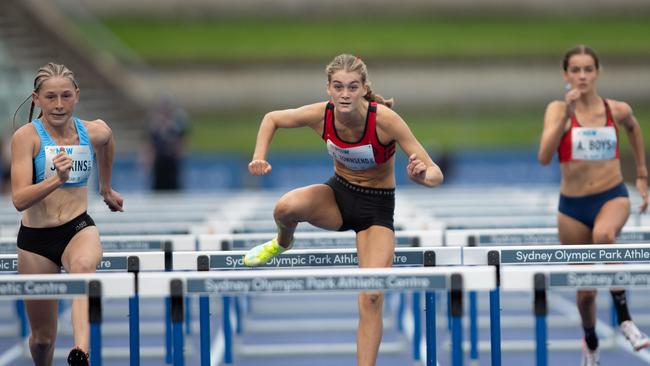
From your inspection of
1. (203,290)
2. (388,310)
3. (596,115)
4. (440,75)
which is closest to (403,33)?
(440,75)

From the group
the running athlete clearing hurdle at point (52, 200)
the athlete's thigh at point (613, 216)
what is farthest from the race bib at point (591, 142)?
the running athlete clearing hurdle at point (52, 200)

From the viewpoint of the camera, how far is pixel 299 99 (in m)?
25.7

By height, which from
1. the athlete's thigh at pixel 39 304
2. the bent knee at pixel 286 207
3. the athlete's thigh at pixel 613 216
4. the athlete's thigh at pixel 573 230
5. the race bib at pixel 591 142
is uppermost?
the race bib at pixel 591 142

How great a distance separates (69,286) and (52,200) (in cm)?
81

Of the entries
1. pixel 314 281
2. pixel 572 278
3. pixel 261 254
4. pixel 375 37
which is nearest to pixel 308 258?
pixel 261 254

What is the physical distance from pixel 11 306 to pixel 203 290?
24.3ft

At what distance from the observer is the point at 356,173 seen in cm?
594

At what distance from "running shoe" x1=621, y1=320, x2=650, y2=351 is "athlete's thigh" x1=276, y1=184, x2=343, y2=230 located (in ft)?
6.98

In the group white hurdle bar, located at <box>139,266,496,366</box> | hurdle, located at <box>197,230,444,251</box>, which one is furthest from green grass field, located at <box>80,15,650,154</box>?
white hurdle bar, located at <box>139,266,496,366</box>

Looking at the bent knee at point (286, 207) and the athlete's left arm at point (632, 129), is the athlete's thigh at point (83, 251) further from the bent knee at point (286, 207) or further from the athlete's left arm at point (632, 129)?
the athlete's left arm at point (632, 129)

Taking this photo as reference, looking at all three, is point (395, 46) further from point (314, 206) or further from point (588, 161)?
point (314, 206)

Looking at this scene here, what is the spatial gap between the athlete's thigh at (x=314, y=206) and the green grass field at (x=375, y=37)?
67.0ft

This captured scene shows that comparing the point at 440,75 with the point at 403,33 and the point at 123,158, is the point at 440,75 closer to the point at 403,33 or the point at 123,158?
the point at 403,33

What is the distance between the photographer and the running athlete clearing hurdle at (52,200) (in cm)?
550
